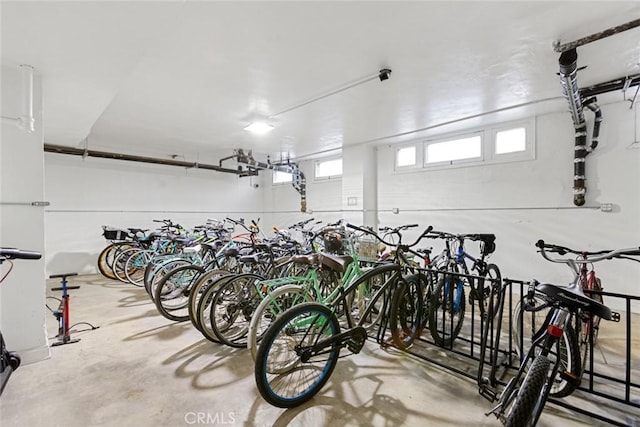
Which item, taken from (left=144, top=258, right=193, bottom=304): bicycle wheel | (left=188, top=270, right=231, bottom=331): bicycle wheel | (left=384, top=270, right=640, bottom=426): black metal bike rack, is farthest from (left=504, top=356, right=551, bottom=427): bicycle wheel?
(left=144, top=258, right=193, bottom=304): bicycle wheel

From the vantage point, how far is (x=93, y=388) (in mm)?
2047

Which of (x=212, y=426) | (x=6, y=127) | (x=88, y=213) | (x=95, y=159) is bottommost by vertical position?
(x=212, y=426)

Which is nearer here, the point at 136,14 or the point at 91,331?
the point at 136,14

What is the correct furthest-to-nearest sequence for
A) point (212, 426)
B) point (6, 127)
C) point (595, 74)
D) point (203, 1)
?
point (595, 74) < point (6, 127) < point (203, 1) < point (212, 426)

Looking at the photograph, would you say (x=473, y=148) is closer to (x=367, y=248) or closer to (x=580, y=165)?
(x=580, y=165)

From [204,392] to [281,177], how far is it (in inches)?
273

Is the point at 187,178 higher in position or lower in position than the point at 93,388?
higher

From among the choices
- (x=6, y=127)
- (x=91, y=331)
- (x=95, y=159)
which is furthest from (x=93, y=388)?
(x=95, y=159)

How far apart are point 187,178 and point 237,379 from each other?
6090 mm

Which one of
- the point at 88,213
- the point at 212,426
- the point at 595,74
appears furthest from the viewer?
the point at 88,213

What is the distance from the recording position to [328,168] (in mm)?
7500

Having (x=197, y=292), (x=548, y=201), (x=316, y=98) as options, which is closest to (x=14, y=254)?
(x=197, y=292)

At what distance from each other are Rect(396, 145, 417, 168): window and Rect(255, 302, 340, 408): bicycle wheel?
4504mm

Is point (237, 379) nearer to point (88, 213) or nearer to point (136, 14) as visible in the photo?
point (136, 14)
